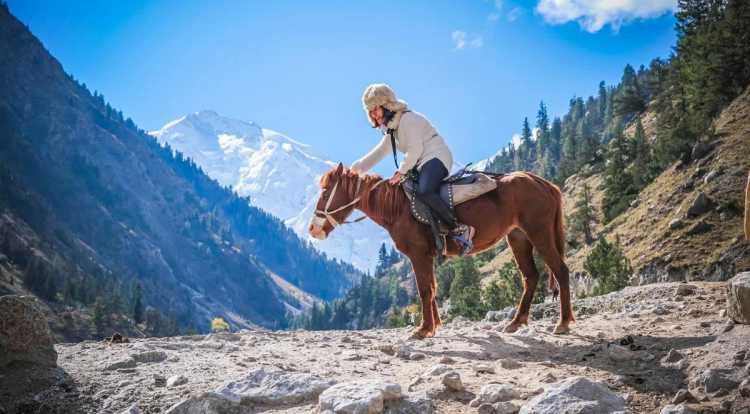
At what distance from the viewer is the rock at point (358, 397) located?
4102 mm

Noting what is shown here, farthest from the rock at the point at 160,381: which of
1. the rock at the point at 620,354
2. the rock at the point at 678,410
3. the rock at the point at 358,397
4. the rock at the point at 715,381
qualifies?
the rock at the point at 715,381

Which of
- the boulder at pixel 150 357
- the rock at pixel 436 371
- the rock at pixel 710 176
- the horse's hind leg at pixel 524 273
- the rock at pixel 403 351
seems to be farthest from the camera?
the rock at pixel 710 176

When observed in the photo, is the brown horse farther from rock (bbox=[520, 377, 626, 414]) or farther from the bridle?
rock (bbox=[520, 377, 626, 414])

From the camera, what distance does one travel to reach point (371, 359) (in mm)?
6609

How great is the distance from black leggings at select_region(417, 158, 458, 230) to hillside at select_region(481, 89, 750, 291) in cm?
1604

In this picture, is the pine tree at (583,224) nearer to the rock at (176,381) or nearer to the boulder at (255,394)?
the boulder at (255,394)

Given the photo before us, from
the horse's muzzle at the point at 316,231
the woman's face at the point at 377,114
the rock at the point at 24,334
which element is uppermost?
the woman's face at the point at 377,114

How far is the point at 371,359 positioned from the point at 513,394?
258 cm

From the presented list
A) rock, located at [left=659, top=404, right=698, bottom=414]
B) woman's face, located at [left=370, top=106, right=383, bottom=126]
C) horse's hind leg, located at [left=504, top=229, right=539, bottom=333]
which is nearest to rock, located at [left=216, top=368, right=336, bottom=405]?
rock, located at [left=659, top=404, right=698, bottom=414]

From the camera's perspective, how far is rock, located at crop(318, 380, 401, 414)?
4.10 meters

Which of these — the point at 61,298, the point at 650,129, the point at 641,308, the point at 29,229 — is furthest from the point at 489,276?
the point at 29,229

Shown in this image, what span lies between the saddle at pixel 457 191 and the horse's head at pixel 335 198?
1.31 meters

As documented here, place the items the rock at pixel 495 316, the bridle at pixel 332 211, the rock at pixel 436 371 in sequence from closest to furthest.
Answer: the rock at pixel 436 371
the bridle at pixel 332 211
the rock at pixel 495 316

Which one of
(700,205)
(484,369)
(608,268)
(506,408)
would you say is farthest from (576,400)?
(608,268)
